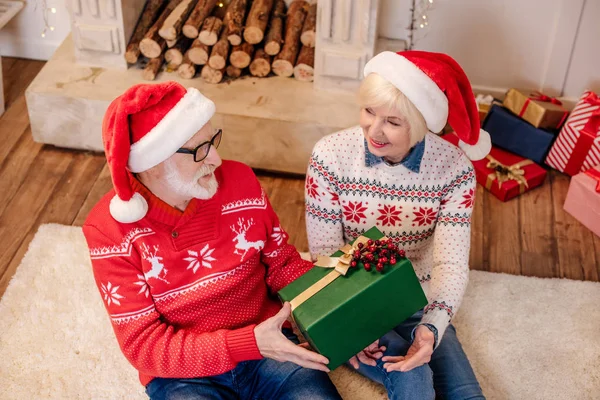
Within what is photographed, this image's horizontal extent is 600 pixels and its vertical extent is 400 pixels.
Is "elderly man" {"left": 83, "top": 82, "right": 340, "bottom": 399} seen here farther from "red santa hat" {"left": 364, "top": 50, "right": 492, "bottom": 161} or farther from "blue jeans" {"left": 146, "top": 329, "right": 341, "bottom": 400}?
"red santa hat" {"left": 364, "top": 50, "right": 492, "bottom": 161}

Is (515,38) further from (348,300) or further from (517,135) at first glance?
(348,300)

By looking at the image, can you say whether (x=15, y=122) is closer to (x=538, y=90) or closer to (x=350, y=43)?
(x=350, y=43)

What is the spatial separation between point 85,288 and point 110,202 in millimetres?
896

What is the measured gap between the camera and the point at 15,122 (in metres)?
3.26

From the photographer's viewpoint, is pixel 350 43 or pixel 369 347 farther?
pixel 350 43

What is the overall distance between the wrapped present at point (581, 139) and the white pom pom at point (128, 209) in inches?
76.6

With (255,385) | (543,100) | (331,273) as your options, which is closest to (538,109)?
(543,100)

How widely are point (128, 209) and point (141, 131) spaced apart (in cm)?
18

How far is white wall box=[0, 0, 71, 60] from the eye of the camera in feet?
11.2

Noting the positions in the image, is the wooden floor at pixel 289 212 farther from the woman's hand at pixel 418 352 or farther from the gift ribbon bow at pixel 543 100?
the woman's hand at pixel 418 352

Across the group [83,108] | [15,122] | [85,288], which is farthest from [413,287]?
[15,122]

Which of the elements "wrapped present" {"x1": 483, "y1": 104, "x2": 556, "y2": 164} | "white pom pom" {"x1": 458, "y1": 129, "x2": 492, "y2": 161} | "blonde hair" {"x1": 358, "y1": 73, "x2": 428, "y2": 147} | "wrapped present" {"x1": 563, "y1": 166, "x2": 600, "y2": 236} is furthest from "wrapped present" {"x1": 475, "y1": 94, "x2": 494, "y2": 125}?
"blonde hair" {"x1": 358, "y1": 73, "x2": 428, "y2": 147}

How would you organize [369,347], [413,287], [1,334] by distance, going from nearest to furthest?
[413,287] < [369,347] < [1,334]

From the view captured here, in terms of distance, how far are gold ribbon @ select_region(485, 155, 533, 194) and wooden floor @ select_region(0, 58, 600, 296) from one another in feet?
0.17
